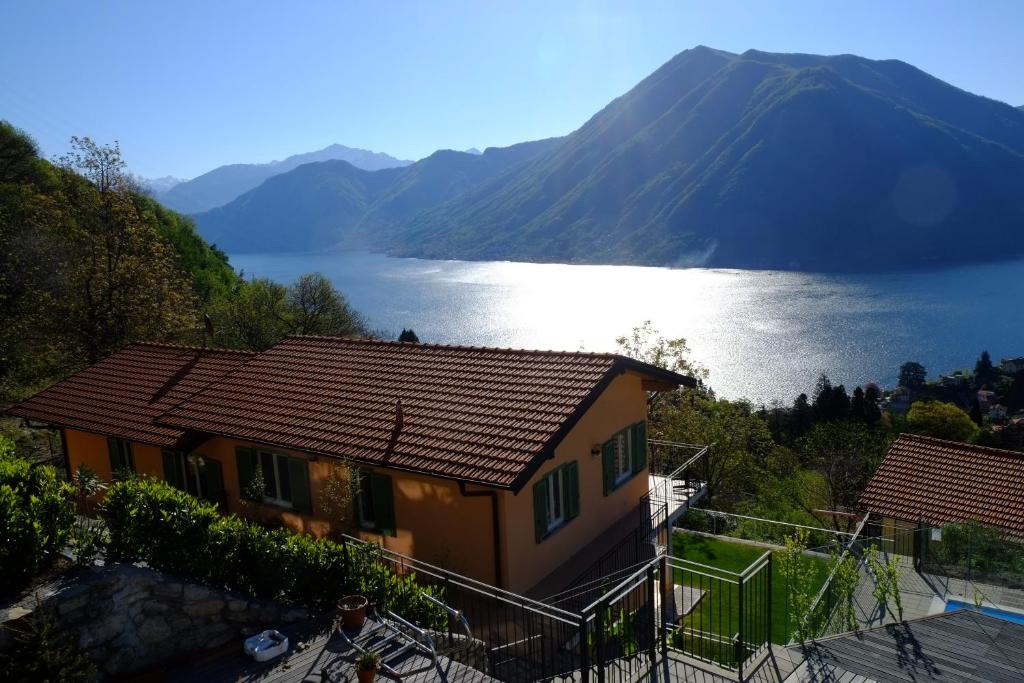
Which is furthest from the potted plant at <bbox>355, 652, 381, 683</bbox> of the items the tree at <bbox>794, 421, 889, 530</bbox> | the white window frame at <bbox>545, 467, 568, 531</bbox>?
the tree at <bbox>794, 421, 889, 530</bbox>

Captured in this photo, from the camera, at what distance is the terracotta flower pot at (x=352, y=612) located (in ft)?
27.6

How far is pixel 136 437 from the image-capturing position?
1445cm

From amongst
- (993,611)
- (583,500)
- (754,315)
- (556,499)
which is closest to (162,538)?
(556,499)

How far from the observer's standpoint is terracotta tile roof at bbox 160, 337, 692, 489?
36.4ft

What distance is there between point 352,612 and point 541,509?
3954mm

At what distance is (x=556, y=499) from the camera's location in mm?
12141

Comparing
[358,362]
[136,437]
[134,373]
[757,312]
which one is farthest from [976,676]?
[757,312]

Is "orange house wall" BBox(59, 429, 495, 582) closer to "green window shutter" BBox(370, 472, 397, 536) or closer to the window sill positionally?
"green window shutter" BBox(370, 472, 397, 536)

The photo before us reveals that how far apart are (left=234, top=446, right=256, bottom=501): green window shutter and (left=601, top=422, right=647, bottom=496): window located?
6774 millimetres

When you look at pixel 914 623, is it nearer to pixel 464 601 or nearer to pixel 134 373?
pixel 464 601

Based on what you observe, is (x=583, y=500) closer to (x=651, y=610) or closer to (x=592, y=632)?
(x=592, y=632)

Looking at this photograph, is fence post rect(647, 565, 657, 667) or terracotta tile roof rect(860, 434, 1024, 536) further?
terracotta tile roof rect(860, 434, 1024, 536)

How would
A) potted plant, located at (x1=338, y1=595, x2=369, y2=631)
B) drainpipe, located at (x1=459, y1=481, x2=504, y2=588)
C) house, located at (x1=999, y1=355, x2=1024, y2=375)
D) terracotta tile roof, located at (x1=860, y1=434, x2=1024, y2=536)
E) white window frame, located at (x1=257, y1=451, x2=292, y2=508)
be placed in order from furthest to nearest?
house, located at (x1=999, y1=355, x2=1024, y2=375) < terracotta tile roof, located at (x1=860, y1=434, x2=1024, y2=536) < white window frame, located at (x1=257, y1=451, x2=292, y2=508) < drainpipe, located at (x1=459, y1=481, x2=504, y2=588) < potted plant, located at (x1=338, y1=595, x2=369, y2=631)

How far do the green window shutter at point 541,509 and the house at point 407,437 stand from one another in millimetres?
38
